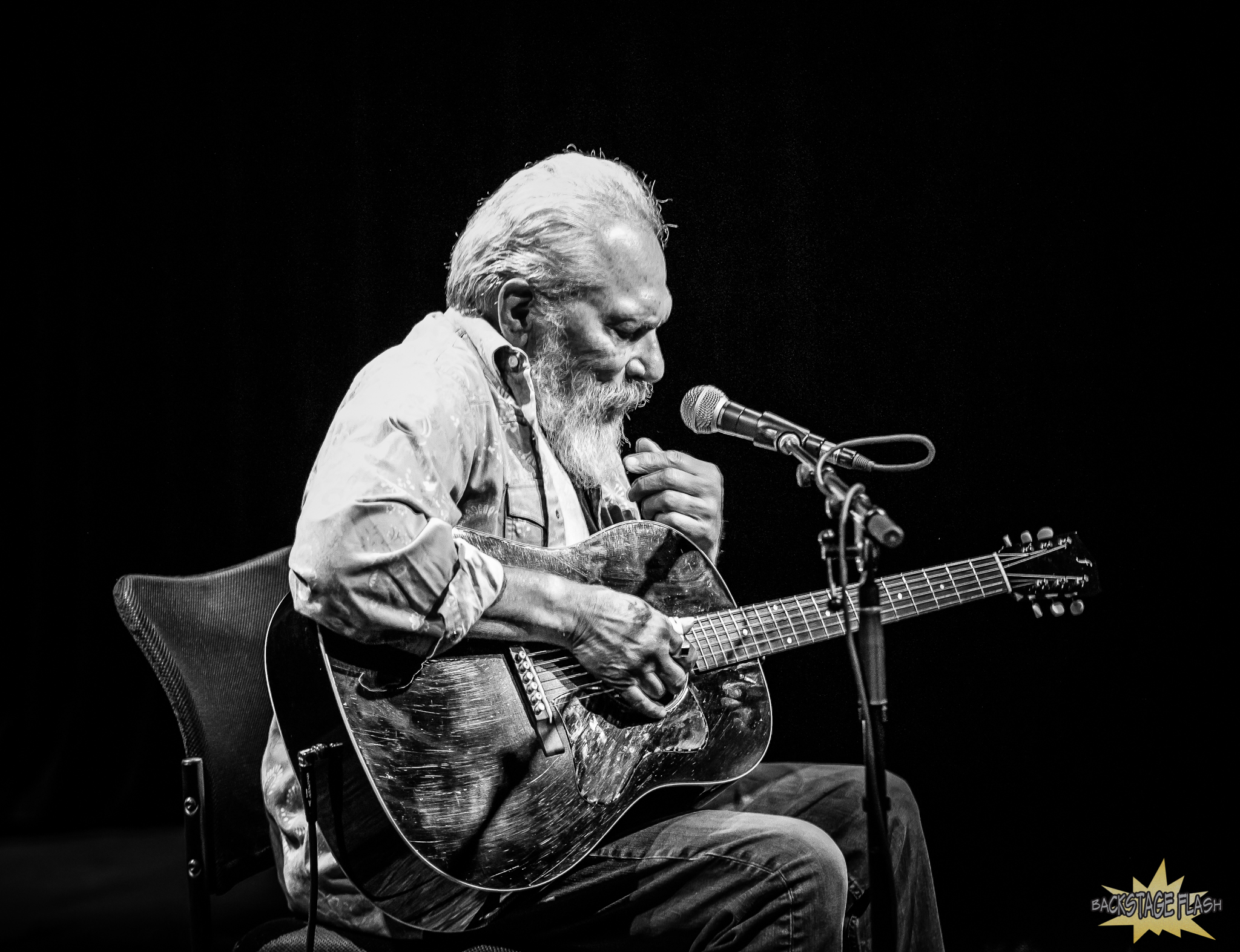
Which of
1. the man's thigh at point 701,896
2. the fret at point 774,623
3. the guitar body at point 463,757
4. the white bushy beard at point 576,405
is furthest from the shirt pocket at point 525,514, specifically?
the man's thigh at point 701,896

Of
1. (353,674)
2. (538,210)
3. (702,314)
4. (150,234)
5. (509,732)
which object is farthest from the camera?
(150,234)

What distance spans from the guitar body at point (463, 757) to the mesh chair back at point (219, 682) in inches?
8.6

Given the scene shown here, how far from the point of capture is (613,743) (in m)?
1.75

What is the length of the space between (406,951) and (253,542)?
2.08m

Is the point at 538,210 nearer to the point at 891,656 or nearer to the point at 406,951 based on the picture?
the point at 406,951

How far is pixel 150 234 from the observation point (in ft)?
11.1

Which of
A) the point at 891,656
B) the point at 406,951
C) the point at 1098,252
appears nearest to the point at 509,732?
the point at 406,951

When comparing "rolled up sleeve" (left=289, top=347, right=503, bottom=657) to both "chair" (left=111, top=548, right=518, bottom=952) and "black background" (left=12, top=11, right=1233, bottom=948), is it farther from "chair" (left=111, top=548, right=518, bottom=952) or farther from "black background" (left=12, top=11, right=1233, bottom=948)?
"black background" (left=12, top=11, right=1233, bottom=948)

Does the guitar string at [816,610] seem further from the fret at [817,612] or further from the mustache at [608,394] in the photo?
the mustache at [608,394]

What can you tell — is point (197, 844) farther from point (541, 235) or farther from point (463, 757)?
point (541, 235)

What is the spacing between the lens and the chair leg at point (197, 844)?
1661 mm

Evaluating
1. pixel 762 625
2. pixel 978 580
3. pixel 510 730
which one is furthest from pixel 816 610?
pixel 510 730

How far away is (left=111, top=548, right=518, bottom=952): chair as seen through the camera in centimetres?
168

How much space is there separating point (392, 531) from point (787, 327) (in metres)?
1.78
